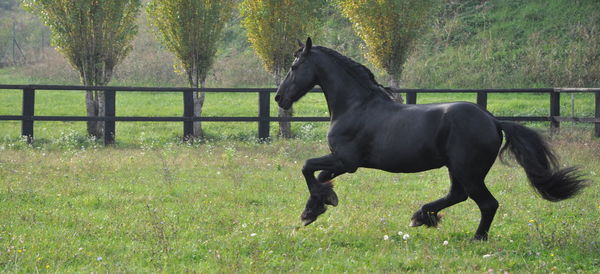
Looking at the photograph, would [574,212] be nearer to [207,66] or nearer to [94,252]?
[94,252]

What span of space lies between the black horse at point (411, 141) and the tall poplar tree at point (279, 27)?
10.7 meters

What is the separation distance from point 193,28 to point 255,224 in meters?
11.5

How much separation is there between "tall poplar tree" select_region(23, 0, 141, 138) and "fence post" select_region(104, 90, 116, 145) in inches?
44.5

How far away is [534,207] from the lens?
821cm

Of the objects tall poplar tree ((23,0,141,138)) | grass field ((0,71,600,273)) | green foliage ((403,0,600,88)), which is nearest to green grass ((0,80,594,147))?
green foliage ((403,0,600,88))

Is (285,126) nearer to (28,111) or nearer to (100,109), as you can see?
(100,109)

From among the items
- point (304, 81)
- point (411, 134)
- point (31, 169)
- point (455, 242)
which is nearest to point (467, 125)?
point (411, 134)

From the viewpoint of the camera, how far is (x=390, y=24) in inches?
707

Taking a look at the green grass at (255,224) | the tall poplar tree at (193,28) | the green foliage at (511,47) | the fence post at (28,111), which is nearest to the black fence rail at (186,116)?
the fence post at (28,111)

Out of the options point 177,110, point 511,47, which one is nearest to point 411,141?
point 177,110

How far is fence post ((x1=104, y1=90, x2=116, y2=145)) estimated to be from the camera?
16219 millimetres

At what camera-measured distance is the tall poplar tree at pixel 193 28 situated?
17.6 meters

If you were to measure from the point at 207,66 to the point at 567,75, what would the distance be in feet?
44.5

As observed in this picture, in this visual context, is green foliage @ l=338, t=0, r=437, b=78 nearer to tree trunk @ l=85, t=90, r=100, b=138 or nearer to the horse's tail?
tree trunk @ l=85, t=90, r=100, b=138
